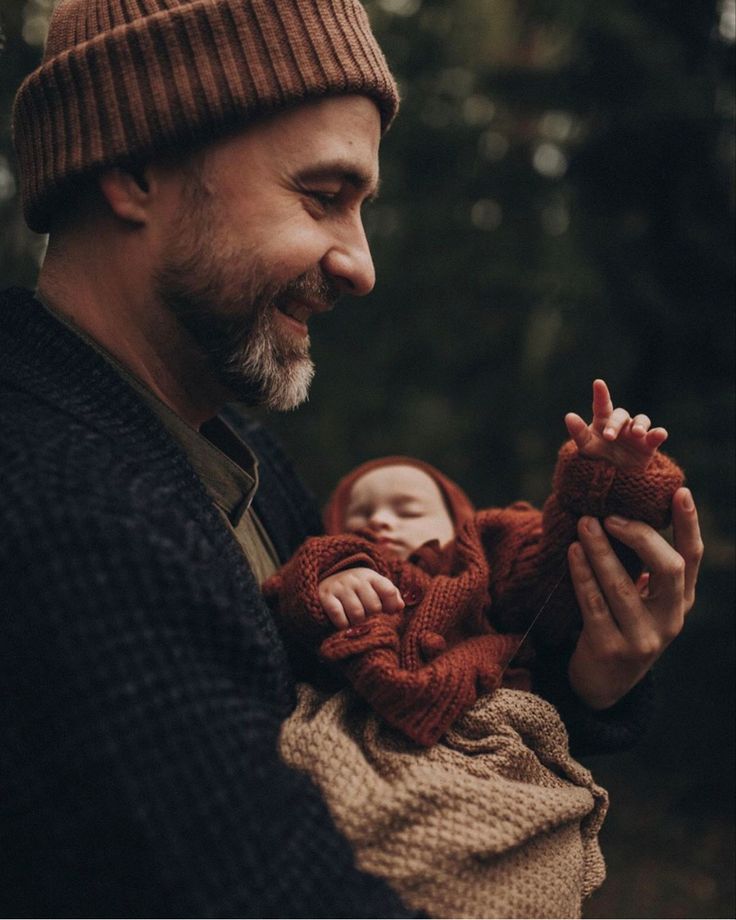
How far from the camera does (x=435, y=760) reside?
1.53 meters

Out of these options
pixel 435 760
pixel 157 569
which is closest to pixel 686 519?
pixel 435 760

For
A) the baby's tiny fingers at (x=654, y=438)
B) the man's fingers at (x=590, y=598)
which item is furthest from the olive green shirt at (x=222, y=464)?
the baby's tiny fingers at (x=654, y=438)

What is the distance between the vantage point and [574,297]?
12.0 feet

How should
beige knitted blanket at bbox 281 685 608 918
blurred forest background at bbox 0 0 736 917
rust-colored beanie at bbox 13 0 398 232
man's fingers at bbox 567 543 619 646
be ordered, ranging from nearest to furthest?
beige knitted blanket at bbox 281 685 608 918 → rust-colored beanie at bbox 13 0 398 232 → man's fingers at bbox 567 543 619 646 → blurred forest background at bbox 0 0 736 917

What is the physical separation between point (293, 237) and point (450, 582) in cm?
78

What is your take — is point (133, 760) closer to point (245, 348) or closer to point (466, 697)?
point (466, 697)

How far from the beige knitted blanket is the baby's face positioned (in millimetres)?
575

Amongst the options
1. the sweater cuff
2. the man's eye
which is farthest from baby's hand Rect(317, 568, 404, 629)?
the man's eye

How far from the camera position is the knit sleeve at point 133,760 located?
1.10 m

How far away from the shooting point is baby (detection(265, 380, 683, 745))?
1.61 metres

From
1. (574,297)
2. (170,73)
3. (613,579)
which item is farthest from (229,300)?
(574,297)

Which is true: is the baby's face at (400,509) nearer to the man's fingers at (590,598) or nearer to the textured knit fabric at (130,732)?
the man's fingers at (590,598)

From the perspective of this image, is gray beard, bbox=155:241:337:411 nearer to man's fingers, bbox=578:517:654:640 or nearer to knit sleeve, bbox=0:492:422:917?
knit sleeve, bbox=0:492:422:917

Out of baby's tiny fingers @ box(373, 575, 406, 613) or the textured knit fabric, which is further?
baby's tiny fingers @ box(373, 575, 406, 613)
